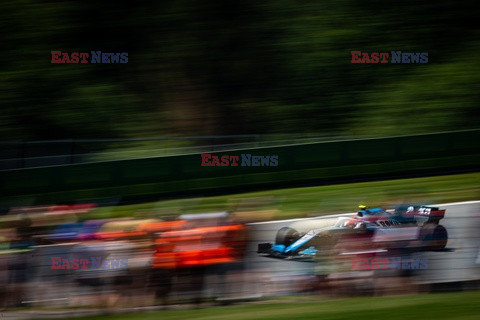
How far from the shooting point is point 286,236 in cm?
696

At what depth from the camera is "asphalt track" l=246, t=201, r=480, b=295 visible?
16.0ft

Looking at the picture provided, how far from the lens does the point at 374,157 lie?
43.4 ft

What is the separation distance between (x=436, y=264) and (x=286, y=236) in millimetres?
2221

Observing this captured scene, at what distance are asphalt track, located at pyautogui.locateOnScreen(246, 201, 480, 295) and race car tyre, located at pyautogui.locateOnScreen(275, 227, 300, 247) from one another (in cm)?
117

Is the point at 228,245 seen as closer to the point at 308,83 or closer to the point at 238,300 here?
the point at 238,300

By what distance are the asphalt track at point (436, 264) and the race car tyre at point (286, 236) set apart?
1173mm

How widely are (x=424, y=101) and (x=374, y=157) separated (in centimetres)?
290

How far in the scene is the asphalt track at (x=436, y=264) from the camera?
4875 millimetres
